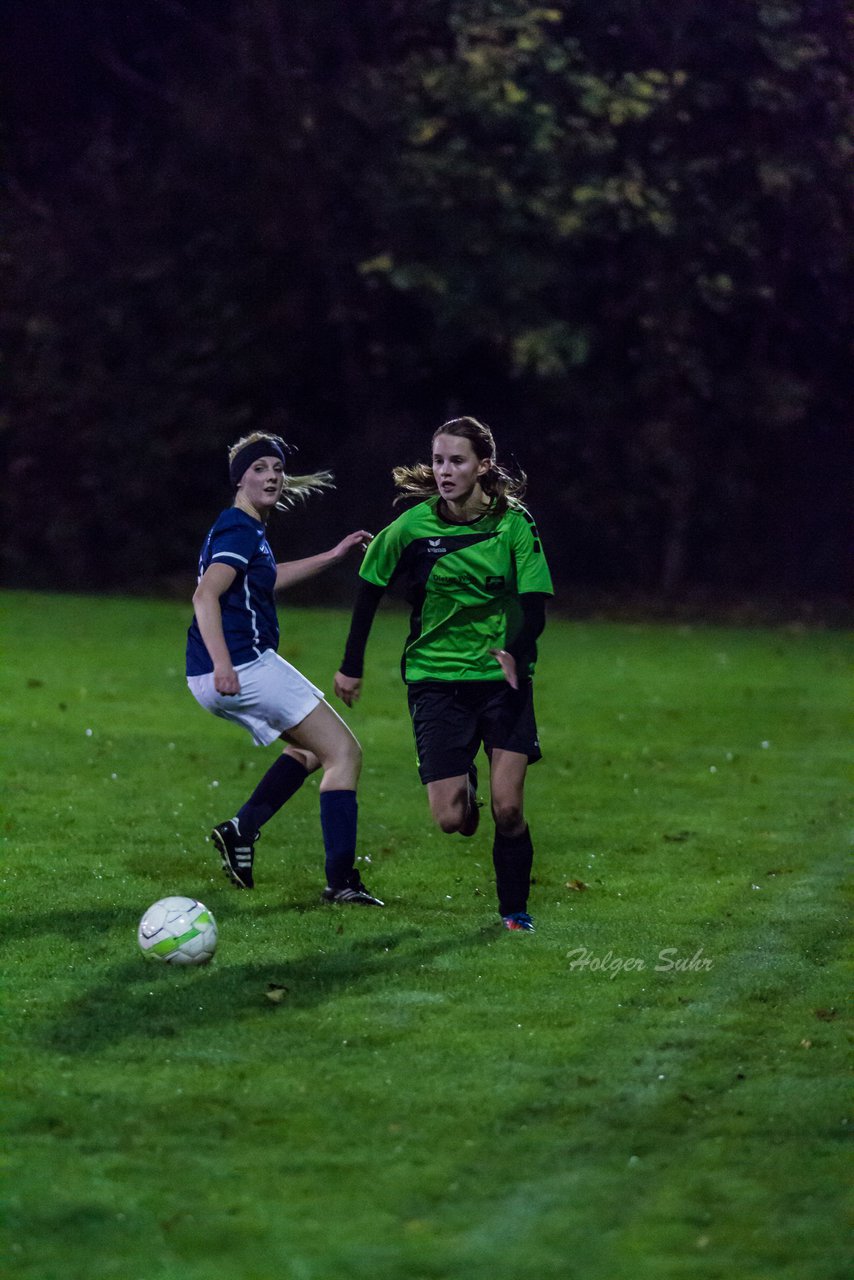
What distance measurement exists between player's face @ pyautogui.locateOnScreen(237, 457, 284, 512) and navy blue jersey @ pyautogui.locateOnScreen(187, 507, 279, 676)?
74mm

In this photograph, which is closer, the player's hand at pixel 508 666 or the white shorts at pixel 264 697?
the player's hand at pixel 508 666

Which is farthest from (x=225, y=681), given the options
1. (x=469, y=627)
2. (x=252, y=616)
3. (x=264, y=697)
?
(x=469, y=627)

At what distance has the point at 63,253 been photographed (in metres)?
27.1

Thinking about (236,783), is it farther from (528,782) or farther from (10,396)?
(10,396)

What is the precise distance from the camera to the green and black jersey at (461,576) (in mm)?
7449

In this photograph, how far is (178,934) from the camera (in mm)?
6609

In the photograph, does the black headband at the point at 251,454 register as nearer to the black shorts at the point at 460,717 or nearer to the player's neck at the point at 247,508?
the player's neck at the point at 247,508

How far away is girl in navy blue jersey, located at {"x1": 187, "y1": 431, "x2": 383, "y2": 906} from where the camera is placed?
7596 mm

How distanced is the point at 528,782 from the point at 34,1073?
257 inches

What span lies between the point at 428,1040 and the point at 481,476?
2.50m

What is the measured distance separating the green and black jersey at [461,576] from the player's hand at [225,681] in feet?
2.16

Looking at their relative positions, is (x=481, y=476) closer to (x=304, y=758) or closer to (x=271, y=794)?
(x=304, y=758)

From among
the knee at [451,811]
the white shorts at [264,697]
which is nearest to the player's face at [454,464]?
the white shorts at [264,697]

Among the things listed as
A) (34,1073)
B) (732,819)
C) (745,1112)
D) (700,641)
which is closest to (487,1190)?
(745,1112)
